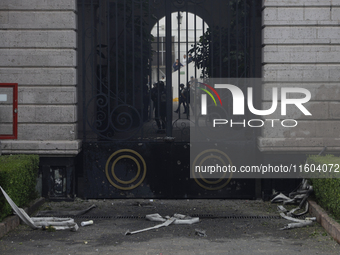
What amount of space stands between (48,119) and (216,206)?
11.7ft

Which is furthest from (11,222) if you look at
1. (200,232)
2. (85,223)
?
(200,232)

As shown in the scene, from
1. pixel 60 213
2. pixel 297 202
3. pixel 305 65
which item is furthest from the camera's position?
pixel 305 65

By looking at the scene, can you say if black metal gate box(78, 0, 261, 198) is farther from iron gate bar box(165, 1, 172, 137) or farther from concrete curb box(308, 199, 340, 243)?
concrete curb box(308, 199, 340, 243)

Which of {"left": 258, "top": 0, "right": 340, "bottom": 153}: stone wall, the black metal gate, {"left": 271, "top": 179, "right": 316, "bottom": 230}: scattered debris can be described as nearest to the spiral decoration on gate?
the black metal gate

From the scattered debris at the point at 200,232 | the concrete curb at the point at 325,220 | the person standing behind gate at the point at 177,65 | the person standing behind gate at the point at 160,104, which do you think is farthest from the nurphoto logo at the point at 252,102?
the scattered debris at the point at 200,232

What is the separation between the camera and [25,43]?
8805mm

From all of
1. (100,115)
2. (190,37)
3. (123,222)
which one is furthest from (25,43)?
(123,222)

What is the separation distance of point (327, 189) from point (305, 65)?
2.60m

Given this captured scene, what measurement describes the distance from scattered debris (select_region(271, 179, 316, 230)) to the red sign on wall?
16.9 ft

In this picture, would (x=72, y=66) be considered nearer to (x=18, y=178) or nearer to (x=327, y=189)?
(x=18, y=178)

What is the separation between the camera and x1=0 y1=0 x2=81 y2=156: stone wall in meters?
8.80

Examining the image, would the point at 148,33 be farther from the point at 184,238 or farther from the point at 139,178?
the point at 184,238

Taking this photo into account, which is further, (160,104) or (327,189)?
(160,104)

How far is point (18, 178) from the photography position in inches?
295
